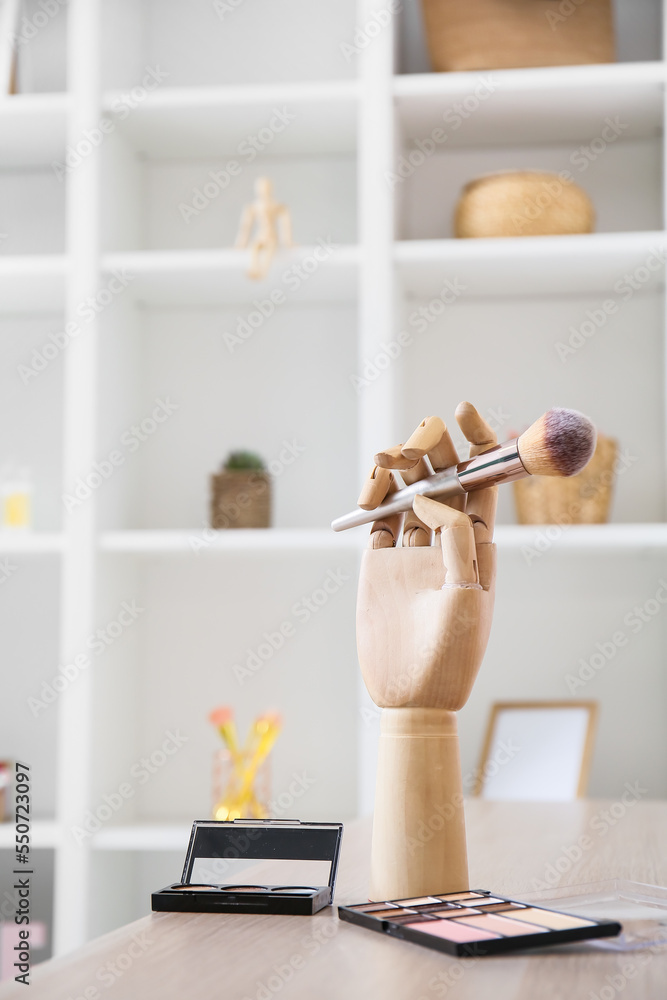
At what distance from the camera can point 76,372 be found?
2090 mm

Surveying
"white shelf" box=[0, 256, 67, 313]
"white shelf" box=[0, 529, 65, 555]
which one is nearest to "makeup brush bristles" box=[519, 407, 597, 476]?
"white shelf" box=[0, 529, 65, 555]

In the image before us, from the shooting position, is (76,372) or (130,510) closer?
(76,372)

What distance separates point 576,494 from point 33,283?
125 centimetres

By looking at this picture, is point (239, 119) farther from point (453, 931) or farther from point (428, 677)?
point (453, 931)

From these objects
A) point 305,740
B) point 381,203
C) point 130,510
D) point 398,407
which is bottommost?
point 305,740

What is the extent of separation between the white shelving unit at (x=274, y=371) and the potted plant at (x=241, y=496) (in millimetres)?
85

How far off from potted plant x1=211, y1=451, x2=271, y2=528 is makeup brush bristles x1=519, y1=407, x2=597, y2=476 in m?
1.50

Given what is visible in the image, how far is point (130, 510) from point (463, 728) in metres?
0.90

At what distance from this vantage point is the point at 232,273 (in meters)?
2.14

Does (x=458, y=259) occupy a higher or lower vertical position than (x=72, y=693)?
higher

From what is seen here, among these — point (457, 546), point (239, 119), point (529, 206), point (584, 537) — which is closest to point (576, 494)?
point (584, 537)

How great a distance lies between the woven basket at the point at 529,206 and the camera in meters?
2.08

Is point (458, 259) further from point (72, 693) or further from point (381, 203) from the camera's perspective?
point (72, 693)

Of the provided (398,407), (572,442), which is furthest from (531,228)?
(572,442)
